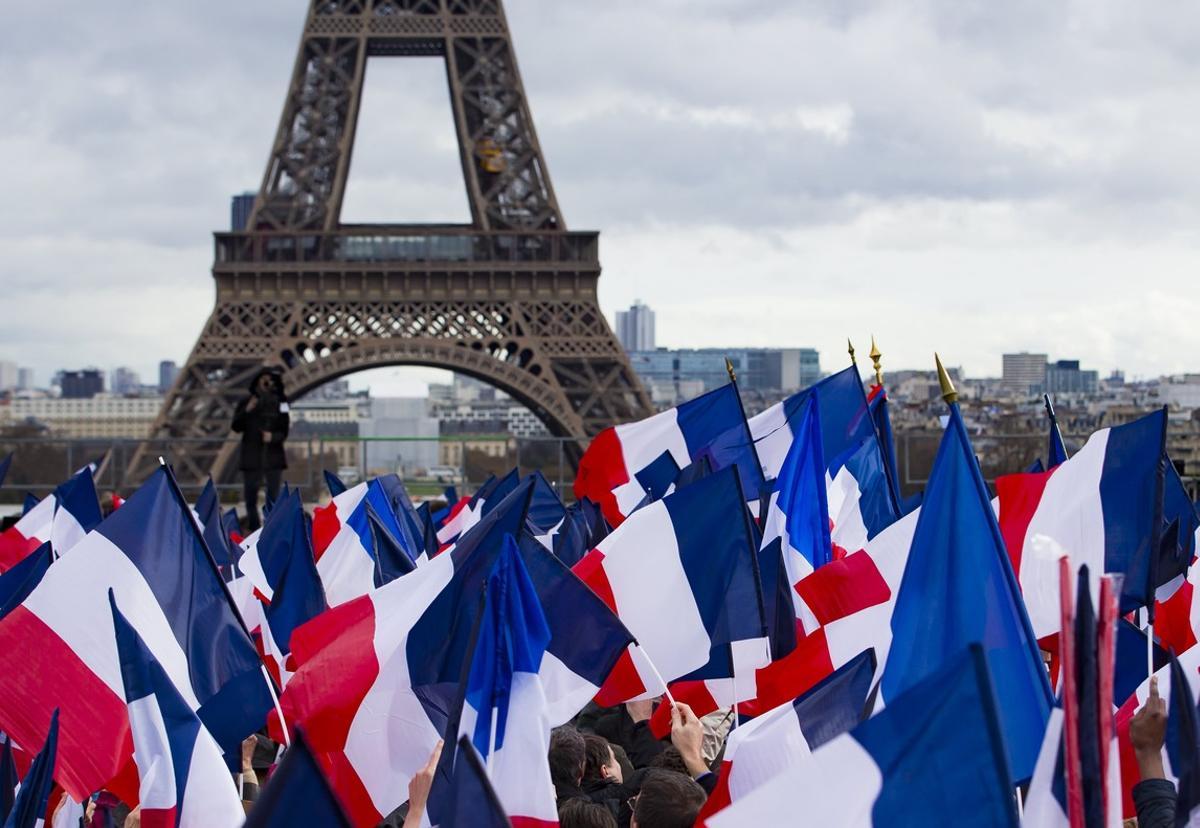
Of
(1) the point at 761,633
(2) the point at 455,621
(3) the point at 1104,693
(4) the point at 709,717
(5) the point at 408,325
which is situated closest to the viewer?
(3) the point at 1104,693

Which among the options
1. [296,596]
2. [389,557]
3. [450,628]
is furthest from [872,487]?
[450,628]

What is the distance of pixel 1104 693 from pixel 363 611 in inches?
129

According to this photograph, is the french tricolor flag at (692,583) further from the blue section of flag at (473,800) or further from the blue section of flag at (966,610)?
the blue section of flag at (473,800)

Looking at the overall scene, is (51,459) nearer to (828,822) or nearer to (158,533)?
(158,533)

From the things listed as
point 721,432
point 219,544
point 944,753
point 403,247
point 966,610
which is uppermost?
point 403,247

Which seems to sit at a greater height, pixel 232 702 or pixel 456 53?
pixel 456 53

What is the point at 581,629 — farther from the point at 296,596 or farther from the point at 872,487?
the point at 872,487

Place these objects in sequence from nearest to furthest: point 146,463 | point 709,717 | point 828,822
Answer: point 828,822 < point 709,717 < point 146,463

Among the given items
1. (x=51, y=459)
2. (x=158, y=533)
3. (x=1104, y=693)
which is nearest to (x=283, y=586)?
(x=158, y=533)

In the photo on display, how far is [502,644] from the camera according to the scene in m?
4.82

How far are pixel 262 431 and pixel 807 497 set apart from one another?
1102cm

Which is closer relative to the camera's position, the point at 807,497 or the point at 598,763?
the point at 598,763

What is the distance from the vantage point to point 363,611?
5.68 meters

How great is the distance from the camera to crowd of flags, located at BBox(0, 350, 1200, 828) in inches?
125
